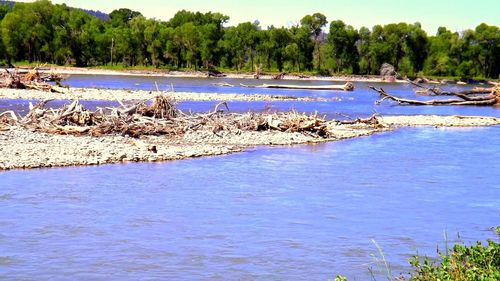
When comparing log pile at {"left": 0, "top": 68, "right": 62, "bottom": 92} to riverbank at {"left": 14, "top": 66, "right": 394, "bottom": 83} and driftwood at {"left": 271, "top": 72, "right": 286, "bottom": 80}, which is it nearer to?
riverbank at {"left": 14, "top": 66, "right": 394, "bottom": 83}

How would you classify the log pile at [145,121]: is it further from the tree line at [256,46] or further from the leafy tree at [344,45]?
the leafy tree at [344,45]

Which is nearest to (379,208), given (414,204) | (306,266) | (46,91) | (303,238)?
(414,204)

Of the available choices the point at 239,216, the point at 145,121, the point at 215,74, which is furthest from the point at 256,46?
the point at 239,216

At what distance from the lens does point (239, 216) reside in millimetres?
15711

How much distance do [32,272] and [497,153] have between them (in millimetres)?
22726

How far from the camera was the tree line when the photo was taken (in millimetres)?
144125

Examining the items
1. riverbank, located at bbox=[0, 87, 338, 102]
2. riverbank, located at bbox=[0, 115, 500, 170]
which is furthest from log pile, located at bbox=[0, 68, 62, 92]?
riverbank, located at bbox=[0, 115, 500, 170]

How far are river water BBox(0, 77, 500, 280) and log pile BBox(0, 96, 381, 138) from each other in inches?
192

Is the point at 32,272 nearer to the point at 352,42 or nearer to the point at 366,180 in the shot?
the point at 366,180

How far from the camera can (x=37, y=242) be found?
1312cm

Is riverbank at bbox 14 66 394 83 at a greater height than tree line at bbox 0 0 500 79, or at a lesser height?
lesser

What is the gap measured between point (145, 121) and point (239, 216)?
46.5ft

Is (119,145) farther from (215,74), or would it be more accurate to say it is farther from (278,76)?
(215,74)

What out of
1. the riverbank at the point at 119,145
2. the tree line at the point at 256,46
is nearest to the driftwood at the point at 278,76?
the tree line at the point at 256,46
